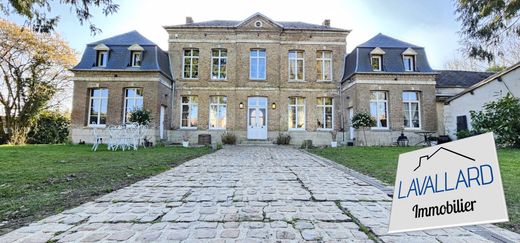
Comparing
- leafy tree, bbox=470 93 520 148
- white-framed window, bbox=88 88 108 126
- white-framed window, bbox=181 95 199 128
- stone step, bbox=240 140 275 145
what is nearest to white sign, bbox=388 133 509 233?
leafy tree, bbox=470 93 520 148

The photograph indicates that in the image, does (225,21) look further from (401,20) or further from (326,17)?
(401,20)

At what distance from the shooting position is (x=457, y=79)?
53.2 feet

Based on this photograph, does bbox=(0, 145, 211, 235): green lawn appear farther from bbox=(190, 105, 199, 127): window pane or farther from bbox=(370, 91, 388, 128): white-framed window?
bbox=(370, 91, 388, 128): white-framed window

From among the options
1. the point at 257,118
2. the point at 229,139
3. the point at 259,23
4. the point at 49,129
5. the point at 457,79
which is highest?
the point at 259,23

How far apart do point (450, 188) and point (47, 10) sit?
5218 mm

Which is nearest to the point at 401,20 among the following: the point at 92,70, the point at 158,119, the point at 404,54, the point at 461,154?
the point at 404,54

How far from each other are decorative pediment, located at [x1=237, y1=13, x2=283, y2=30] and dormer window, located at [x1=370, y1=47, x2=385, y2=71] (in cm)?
530

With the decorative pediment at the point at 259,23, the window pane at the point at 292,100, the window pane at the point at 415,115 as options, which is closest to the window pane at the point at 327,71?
the window pane at the point at 292,100

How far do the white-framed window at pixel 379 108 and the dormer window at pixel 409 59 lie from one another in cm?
186

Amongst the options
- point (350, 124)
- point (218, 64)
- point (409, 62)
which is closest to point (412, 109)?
point (409, 62)

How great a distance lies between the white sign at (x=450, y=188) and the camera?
736mm

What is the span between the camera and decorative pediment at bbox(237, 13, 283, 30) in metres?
15.8

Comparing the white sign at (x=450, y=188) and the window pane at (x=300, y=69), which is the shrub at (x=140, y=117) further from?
the white sign at (x=450, y=188)

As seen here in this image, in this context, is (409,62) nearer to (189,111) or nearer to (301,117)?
(301,117)
